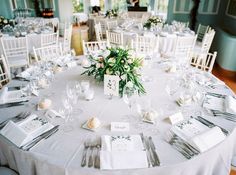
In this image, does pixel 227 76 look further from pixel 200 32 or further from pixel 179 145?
pixel 179 145

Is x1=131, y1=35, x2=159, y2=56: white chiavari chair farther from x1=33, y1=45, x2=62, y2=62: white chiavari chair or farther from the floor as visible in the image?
the floor

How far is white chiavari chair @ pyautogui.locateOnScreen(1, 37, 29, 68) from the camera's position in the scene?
4086 mm

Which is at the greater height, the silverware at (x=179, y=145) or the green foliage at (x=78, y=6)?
the green foliage at (x=78, y=6)

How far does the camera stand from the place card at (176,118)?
1685mm

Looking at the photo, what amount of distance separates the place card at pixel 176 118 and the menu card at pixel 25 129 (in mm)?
912

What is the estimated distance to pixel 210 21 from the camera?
6664 mm

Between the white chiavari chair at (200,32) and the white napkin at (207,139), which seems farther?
the white chiavari chair at (200,32)

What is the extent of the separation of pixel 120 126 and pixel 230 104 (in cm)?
101

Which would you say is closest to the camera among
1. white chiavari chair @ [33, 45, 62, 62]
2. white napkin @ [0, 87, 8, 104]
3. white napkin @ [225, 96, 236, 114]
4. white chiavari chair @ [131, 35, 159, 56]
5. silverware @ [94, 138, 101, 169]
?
silverware @ [94, 138, 101, 169]

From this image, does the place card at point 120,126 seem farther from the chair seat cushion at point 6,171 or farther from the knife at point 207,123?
the chair seat cushion at point 6,171

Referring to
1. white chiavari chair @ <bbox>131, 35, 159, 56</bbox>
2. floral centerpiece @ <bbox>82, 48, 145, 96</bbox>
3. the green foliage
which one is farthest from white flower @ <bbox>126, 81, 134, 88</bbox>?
the green foliage

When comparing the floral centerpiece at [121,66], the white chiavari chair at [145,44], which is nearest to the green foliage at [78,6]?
the white chiavari chair at [145,44]

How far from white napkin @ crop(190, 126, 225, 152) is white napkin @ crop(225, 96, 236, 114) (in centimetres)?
36

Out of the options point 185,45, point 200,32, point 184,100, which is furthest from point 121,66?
point 200,32
